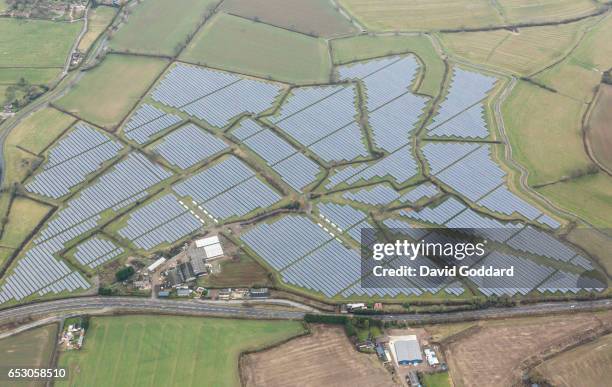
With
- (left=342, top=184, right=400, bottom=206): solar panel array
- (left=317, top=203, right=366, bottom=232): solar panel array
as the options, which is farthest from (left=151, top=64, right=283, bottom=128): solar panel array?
(left=317, top=203, right=366, bottom=232): solar panel array

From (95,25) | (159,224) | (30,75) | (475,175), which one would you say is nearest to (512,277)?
(475,175)

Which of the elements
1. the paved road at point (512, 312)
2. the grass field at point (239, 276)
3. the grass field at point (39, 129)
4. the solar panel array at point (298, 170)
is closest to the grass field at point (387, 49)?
the solar panel array at point (298, 170)

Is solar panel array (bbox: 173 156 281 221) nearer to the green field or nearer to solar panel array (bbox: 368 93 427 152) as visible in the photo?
solar panel array (bbox: 368 93 427 152)

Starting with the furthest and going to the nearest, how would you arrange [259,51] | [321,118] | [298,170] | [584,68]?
[259,51] → [584,68] → [321,118] → [298,170]

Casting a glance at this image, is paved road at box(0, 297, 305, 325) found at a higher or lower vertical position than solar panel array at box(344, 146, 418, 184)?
lower

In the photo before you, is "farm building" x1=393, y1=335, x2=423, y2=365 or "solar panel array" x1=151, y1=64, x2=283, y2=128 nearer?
"farm building" x1=393, y1=335, x2=423, y2=365

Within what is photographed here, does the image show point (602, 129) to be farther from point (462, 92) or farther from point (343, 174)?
point (343, 174)
